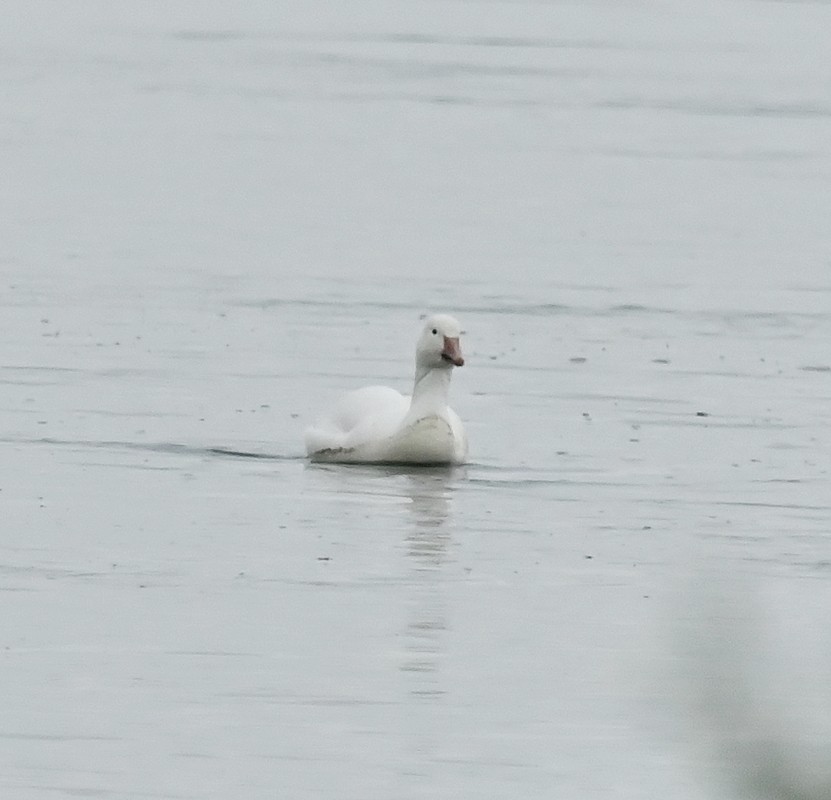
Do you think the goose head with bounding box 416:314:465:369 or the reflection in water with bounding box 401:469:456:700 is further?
the goose head with bounding box 416:314:465:369

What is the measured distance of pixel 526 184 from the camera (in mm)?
29578

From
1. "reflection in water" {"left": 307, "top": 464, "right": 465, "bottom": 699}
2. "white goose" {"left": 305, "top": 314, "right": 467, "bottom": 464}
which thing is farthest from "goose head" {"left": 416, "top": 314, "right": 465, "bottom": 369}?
"reflection in water" {"left": 307, "top": 464, "right": 465, "bottom": 699}

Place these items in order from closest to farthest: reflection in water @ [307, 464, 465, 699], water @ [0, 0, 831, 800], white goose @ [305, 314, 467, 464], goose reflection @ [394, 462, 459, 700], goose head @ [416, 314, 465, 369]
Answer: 1. water @ [0, 0, 831, 800]
2. goose reflection @ [394, 462, 459, 700]
3. reflection in water @ [307, 464, 465, 699]
4. white goose @ [305, 314, 467, 464]
5. goose head @ [416, 314, 465, 369]

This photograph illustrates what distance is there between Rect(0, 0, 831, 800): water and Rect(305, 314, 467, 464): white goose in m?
0.12

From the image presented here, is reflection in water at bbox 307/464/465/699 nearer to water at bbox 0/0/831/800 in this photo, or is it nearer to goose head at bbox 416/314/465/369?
water at bbox 0/0/831/800

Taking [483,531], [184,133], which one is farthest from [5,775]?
[184,133]

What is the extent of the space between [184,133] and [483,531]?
2474 cm

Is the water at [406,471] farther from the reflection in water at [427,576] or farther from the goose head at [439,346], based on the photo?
the goose head at [439,346]

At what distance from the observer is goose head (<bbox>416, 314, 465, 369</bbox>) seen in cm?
1331

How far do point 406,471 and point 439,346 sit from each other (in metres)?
0.72

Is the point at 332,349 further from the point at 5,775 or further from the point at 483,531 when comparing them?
the point at 5,775

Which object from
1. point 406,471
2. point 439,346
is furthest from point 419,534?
point 439,346

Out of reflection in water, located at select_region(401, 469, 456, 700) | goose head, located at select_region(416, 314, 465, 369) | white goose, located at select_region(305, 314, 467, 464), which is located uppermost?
goose head, located at select_region(416, 314, 465, 369)

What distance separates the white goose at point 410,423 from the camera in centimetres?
1298
